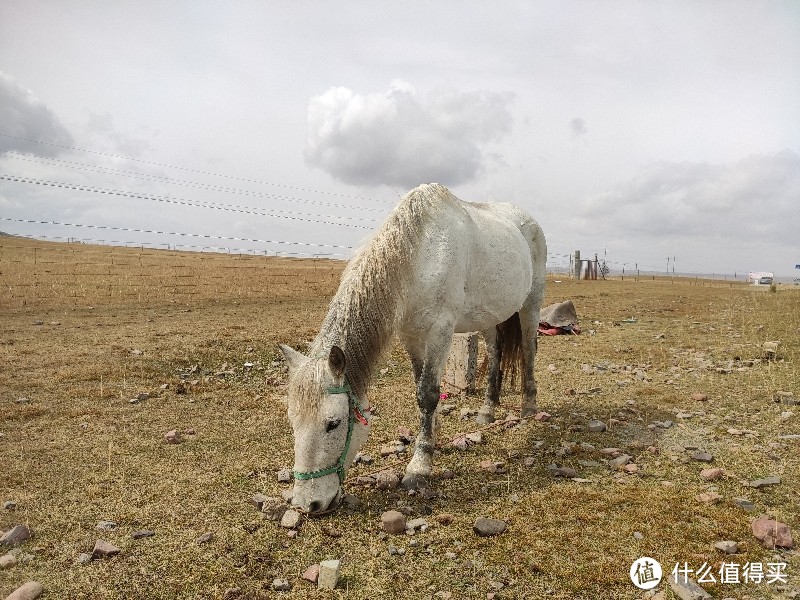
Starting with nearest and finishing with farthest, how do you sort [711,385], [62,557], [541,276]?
1. [62,557]
2. [541,276]
3. [711,385]

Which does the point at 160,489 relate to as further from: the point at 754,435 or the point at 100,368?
the point at 754,435

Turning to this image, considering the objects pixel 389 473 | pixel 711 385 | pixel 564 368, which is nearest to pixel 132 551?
pixel 389 473

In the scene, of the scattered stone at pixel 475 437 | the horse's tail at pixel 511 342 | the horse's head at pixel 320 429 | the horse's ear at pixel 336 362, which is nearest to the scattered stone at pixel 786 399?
the horse's tail at pixel 511 342

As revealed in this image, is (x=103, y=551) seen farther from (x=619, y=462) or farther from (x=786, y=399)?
(x=786, y=399)

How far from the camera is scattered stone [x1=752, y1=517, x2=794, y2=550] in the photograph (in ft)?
11.6

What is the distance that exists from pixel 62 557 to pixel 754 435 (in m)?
7.52

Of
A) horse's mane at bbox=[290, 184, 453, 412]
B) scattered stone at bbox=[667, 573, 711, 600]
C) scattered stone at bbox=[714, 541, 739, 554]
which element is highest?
horse's mane at bbox=[290, 184, 453, 412]

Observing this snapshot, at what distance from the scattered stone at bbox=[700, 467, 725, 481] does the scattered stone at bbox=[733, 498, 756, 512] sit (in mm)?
466

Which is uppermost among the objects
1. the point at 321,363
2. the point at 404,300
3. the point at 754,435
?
the point at 404,300

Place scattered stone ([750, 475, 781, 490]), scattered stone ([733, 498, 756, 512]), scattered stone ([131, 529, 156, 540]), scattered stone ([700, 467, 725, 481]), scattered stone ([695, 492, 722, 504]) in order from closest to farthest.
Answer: scattered stone ([131, 529, 156, 540]) → scattered stone ([733, 498, 756, 512]) → scattered stone ([695, 492, 722, 504]) → scattered stone ([750, 475, 781, 490]) → scattered stone ([700, 467, 725, 481])

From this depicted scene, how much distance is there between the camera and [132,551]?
3584 mm

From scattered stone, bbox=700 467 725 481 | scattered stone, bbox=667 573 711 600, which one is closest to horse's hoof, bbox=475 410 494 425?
scattered stone, bbox=700 467 725 481

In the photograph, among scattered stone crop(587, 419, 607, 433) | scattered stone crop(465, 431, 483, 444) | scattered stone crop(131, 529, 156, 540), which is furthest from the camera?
scattered stone crop(587, 419, 607, 433)

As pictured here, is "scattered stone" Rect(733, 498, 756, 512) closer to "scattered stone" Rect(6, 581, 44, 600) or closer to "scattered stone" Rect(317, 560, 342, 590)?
"scattered stone" Rect(317, 560, 342, 590)
